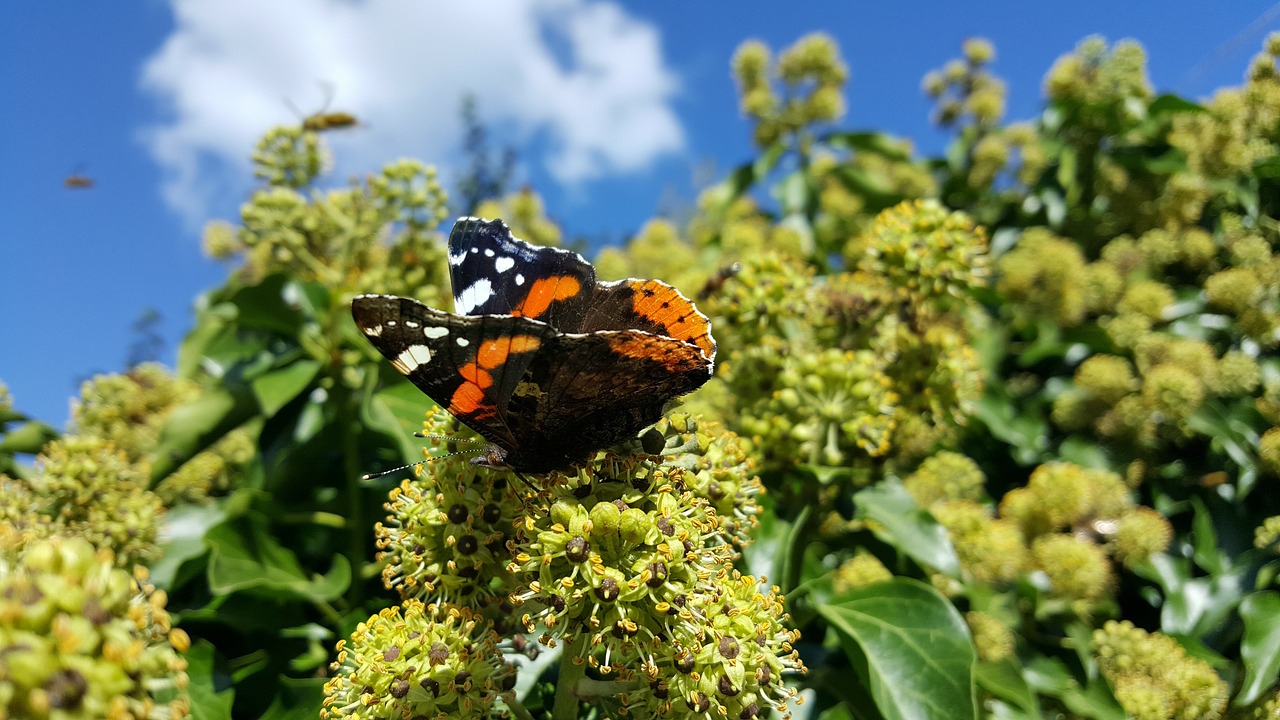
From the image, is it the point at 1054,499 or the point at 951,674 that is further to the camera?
the point at 1054,499

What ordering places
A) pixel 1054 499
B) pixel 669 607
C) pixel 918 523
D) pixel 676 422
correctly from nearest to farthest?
1. pixel 669 607
2. pixel 676 422
3. pixel 918 523
4. pixel 1054 499

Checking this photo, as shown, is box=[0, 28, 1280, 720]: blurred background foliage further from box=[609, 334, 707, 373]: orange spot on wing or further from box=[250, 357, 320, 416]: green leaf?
box=[609, 334, 707, 373]: orange spot on wing

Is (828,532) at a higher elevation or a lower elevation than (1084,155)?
lower

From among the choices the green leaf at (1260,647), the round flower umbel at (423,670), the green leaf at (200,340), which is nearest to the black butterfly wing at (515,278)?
the round flower umbel at (423,670)

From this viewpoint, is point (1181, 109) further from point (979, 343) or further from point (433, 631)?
→ point (433, 631)

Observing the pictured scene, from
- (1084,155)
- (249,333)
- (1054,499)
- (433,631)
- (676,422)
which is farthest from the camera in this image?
(1084,155)

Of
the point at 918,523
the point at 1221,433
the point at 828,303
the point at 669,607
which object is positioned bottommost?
the point at 669,607

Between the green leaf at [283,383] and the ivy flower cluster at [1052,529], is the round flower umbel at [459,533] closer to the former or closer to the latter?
the green leaf at [283,383]

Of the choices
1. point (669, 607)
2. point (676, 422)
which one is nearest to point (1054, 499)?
point (676, 422)

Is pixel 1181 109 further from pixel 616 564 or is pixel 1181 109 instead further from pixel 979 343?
pixel 616 564
